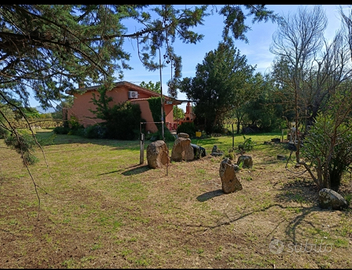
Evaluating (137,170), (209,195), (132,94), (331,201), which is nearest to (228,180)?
(209,195)

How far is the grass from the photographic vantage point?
8.50 feet

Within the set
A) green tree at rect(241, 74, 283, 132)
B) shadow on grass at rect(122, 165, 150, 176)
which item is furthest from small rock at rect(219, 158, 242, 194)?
green tree at rect(241, 74, 283, 132)

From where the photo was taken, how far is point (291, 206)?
4.08m

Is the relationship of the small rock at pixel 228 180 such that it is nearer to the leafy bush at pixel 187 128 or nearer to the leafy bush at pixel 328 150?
the leafy bush at pixel 328 150

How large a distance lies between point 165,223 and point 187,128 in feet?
43.7

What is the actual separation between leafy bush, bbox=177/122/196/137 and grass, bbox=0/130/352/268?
10317mm

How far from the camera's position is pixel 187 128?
54.7 ft

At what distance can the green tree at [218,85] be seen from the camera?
16.2 m

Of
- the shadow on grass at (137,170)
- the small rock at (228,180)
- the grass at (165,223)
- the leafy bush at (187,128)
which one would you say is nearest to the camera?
the grass at (165,223)

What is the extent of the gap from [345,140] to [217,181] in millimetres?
2804

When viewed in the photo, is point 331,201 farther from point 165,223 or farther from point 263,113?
point 263,113

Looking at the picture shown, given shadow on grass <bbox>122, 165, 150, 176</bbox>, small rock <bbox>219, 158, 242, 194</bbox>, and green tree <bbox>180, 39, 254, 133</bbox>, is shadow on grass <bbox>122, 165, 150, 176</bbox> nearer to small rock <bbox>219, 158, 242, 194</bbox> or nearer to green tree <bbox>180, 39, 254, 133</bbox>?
small rock <bbox>219, 158, 242, 194</bbox>

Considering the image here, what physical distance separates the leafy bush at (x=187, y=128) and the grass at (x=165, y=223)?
10.3 meters

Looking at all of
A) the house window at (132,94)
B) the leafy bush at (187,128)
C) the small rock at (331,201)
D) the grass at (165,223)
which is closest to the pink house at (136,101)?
the house window at (132,94)
